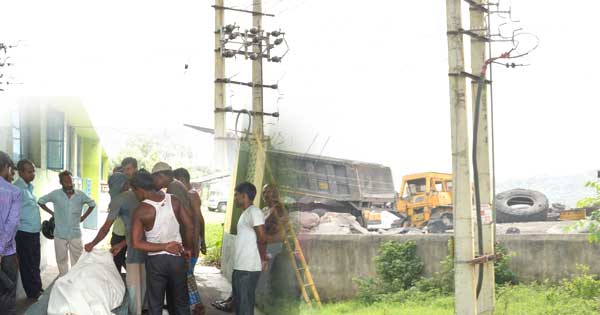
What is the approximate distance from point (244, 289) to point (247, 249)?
36cm

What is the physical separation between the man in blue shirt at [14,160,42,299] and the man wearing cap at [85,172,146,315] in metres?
1.17

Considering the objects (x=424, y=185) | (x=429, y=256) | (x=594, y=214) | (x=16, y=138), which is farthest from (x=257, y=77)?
(x=424, y=185)

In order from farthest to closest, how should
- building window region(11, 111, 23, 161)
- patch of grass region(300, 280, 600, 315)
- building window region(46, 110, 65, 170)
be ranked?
1. building window region(46, 110, 65, 170)
2. building window region(11, 111, 23, 161)
3. patch of grass region(300, 280, 600, 315)

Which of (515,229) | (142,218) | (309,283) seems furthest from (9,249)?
(515,229)

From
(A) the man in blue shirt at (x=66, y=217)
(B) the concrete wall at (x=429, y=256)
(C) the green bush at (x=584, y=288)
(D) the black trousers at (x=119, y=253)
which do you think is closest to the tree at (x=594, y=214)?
(C) the green bush at (x=584, y=288)

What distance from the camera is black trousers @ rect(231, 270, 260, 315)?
300 inches

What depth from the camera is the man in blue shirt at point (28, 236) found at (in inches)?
369

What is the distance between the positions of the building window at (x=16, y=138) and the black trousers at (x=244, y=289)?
705cm

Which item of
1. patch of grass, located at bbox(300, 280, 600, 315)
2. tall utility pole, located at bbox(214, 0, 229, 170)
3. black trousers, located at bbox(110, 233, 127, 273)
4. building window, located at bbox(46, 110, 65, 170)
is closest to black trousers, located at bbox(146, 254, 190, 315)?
black trousers, located at bbox(110, 233, 127, 273)

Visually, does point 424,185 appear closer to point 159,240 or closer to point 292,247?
point 292,247

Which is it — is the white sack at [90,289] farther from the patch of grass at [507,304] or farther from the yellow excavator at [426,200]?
the yellow excavator at [426,200]

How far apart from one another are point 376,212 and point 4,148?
1810 centimetres

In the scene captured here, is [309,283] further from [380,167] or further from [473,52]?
[380,167]

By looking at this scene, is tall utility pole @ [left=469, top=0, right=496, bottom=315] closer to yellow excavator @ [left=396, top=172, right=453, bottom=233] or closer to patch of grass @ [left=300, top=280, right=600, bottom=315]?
patch of grass @ [left=300, top=280, right=600, bottom=315]
